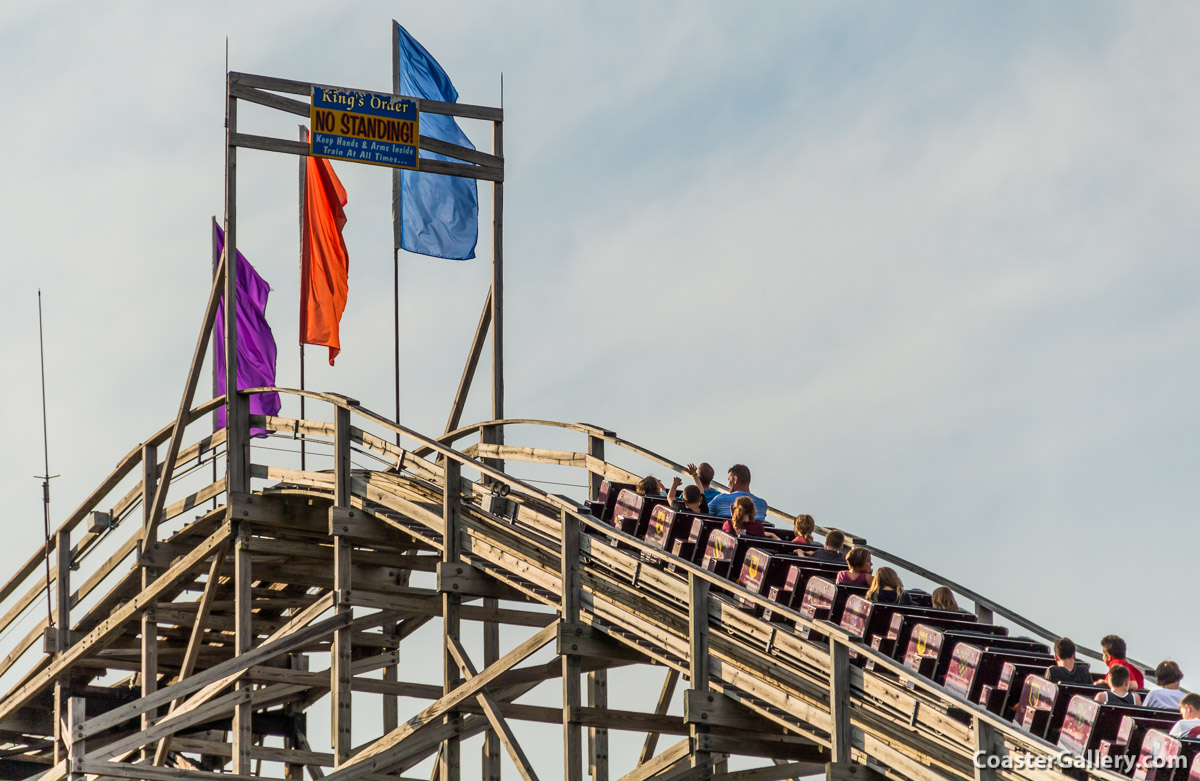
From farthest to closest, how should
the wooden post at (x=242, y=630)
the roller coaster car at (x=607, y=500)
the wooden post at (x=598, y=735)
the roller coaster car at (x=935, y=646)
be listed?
the wooden post at (x=242, y=630) < the roller coaster car at (x=607, y=500) < the wooden post at (x=598, y=735) < the roller coaster car at (x=935, y=646)

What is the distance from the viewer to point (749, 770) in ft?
56.0

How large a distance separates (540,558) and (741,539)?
7.54ft

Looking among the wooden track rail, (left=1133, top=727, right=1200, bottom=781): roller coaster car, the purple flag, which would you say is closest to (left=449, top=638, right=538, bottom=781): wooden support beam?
the wooden track rail

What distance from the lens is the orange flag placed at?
971 inches

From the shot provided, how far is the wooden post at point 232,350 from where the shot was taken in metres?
20.8

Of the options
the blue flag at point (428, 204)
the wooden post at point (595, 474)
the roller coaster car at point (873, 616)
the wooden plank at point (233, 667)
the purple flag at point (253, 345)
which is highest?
the blue flag at point (428, 204)

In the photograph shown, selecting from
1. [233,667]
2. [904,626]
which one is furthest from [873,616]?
[233,667]

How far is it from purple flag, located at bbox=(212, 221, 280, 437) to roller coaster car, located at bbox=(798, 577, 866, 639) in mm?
11415

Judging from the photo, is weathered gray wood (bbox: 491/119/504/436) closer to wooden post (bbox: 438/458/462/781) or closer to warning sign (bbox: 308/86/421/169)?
warning sign (bbox: 308/86/421/169)

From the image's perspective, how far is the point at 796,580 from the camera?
1609 cm

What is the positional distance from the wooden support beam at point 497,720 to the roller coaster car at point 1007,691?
15.3 feet

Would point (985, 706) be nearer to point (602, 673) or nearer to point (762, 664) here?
point (762, 664)

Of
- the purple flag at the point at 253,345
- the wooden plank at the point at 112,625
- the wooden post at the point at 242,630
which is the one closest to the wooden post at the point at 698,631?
the wooden post at the point at 242,630

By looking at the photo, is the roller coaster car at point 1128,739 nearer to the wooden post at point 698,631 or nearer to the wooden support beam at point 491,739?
the wooden post at point 698,631
